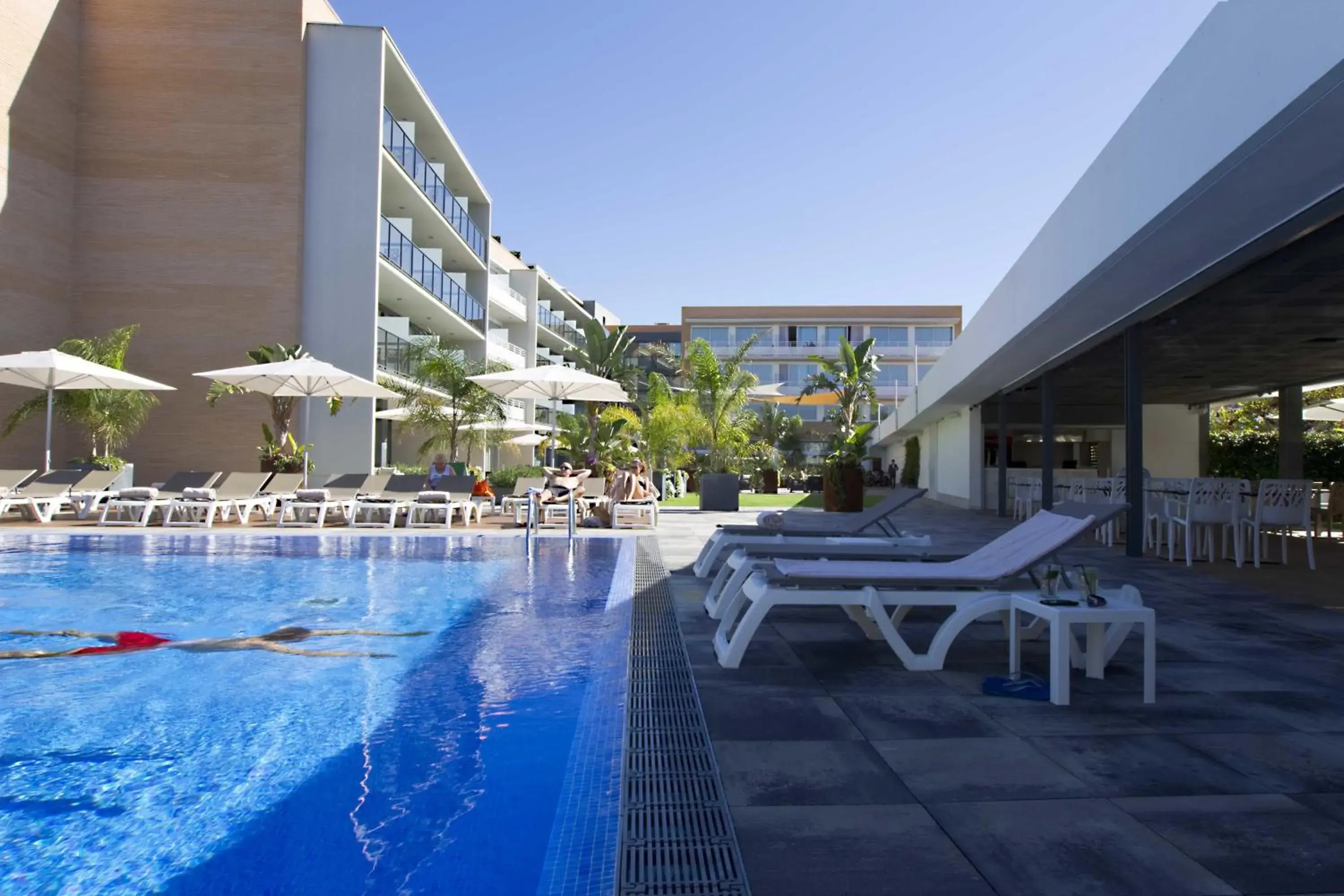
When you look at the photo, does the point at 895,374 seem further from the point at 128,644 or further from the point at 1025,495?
the point at 128,644

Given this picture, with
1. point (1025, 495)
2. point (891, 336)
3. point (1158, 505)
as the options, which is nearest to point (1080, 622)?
point (1158, 505)

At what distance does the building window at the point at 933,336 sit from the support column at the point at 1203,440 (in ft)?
104

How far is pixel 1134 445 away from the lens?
35.7ft

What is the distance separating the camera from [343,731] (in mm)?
3975

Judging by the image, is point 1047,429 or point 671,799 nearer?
point 671,799

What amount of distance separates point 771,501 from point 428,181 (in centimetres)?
1388

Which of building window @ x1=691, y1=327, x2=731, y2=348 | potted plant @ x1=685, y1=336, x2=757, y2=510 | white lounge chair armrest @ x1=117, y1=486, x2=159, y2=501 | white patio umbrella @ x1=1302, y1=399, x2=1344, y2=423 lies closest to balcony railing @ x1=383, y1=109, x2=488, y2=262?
potted plant @ x1=685, y1=336, x2=757, y2=510

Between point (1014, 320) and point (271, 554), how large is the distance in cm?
1025

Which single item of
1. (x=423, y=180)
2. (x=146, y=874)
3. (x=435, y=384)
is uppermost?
(x=423, y=180)

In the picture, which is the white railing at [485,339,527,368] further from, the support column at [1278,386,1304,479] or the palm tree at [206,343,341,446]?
the support column at [1278,386,1304,479]

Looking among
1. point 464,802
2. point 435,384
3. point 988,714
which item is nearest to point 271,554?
point 464,802

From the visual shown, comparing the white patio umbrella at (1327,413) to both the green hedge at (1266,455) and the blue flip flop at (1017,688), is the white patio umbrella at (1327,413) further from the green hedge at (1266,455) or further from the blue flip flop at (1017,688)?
the blue flip flop at (1017,688)

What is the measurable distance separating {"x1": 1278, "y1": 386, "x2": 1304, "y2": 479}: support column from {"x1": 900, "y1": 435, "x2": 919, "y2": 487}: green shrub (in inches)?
733

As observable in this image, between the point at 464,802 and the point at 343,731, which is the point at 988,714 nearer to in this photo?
the point at 464,802
